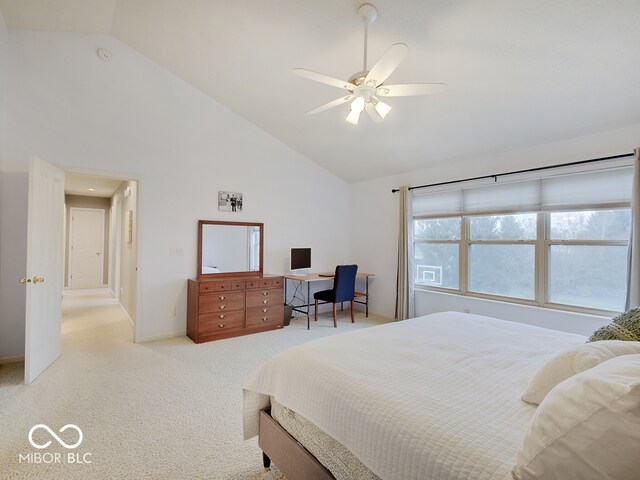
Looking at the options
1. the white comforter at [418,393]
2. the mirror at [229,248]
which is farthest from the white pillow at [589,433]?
the mirror at [229,248]

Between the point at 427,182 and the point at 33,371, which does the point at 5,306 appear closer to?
the point at 33,371

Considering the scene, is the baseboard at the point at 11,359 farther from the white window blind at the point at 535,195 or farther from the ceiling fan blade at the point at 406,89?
the white window blind at the point at 535,195

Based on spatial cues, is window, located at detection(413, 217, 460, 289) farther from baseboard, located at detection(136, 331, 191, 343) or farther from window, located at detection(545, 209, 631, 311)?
baseboard, located at detection(136, 331, 191, 343)

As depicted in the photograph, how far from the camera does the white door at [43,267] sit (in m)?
2.65

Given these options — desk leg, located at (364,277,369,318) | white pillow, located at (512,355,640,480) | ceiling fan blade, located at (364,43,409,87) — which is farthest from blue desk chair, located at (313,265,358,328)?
white pillow, located at (512,355,640,480)

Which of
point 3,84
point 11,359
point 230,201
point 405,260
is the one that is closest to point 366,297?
point 405,260

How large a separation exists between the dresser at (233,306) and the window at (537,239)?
7.85 feet

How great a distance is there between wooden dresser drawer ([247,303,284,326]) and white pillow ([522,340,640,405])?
3439 mm

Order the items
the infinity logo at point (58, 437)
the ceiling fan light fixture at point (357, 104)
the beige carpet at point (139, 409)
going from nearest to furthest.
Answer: the beige carpet at point (139, 409) < the infinity logo at point (58, 437) < the ceiling fan light fixture at point (357, 104)

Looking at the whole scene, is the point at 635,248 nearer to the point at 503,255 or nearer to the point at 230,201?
the point at 503,255

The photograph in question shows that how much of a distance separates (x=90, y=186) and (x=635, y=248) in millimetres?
8266

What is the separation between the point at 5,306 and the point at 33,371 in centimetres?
89

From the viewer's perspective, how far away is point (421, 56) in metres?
2.63

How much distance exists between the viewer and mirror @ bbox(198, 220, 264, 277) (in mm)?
4152
